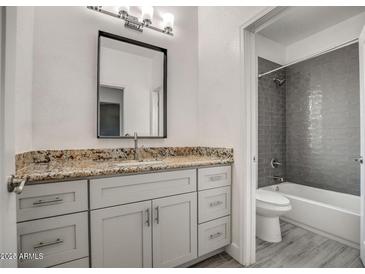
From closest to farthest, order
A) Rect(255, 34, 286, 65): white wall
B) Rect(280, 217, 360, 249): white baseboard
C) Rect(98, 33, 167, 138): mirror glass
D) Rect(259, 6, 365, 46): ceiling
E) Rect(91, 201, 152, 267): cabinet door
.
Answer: Rect(91, 201, 152, 267): cabinet door → Rect(98, 33, 167, 138): mirror glass → Rect(280, 217, 360, 249): white baseboard → Rect(259, 6, 365, 46): ceiling → Rect(255, 34, 286, 65): white wall

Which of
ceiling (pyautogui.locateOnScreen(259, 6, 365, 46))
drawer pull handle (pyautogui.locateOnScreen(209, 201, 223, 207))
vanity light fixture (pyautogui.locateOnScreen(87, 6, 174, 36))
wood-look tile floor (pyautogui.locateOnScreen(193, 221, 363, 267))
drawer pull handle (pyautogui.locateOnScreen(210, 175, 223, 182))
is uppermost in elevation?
ceiling (pyautogui.locateOnScreen(259, 6, 365, 46))

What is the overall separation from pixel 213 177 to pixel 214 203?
0.70 feet

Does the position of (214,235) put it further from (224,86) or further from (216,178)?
(224,86)

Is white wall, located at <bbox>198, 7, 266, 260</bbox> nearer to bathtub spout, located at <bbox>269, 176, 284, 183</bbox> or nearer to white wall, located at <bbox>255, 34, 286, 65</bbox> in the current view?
white wall, located at <bbox>255, 34, 286, 65</bbox>

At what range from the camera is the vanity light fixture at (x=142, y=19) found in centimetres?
170

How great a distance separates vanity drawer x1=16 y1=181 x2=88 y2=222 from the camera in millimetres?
932

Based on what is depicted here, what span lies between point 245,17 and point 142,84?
1.05 metres

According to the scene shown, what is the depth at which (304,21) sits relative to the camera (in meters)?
2.31

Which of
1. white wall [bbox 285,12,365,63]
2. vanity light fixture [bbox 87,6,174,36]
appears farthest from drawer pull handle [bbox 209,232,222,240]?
white wall [bbox 285,12,365,63]

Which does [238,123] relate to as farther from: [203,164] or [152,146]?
[152,146]

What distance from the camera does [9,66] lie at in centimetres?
64

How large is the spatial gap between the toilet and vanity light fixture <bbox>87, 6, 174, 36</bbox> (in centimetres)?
200

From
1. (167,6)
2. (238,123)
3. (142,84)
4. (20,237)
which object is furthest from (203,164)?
(167,6)

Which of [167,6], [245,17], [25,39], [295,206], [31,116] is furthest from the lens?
[295,206]
